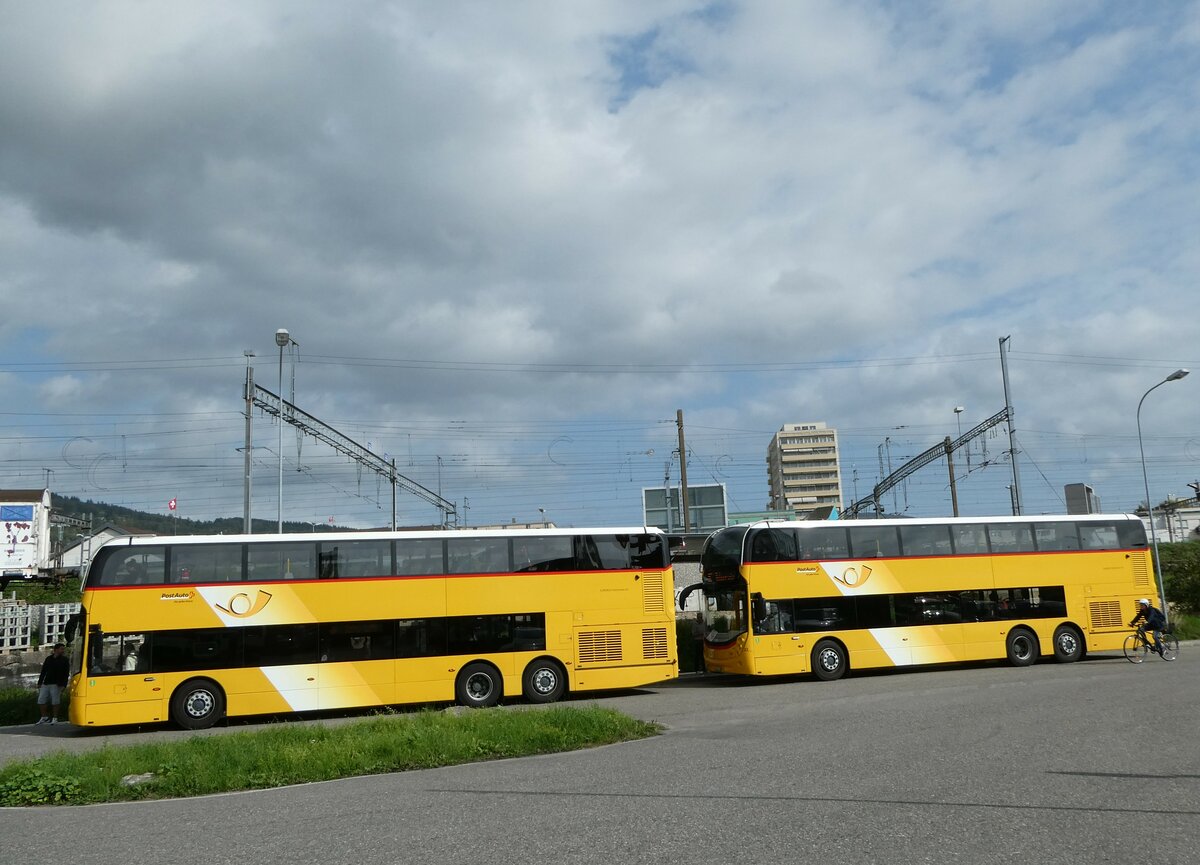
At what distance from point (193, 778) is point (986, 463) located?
38637 millimetres

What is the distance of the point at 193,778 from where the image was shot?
35.4 feet

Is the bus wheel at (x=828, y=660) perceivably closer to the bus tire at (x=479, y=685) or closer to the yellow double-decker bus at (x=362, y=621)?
the yellow double-decker bus at (x=362, y=621)

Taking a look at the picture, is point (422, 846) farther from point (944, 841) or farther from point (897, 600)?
point (897, 600)

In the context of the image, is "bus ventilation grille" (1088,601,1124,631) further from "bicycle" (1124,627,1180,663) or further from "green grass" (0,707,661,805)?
"green grass" (0,707,661,805)

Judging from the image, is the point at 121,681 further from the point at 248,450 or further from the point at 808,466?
the point at 808,466

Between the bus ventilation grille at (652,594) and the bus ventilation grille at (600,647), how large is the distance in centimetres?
89

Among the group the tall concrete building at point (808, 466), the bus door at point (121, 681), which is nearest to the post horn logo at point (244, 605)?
the bus door at point (121, 681)

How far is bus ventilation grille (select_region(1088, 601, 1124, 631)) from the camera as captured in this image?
24547 mm

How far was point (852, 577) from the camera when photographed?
2283 cm

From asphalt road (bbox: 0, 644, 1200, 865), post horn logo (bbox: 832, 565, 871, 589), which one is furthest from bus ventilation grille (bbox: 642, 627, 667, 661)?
asphalt road (bbox: 0, 644, 1200, 865)

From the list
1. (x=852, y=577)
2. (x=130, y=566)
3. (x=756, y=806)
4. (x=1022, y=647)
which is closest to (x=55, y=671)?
(x=130, y=566)

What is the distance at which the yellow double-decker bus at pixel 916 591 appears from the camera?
22469 millimetres

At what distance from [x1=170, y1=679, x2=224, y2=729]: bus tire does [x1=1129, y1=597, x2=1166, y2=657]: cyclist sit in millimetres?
20841

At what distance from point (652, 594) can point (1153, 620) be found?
1234 centimetres
